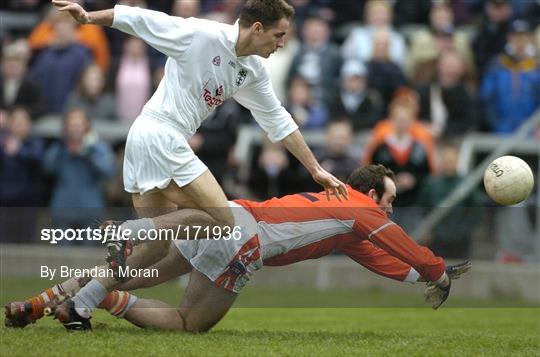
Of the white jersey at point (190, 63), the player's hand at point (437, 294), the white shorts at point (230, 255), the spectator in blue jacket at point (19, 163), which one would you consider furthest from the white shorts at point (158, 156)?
the spectator in blue jacket at point (19, 163)

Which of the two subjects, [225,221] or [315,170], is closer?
[225,221]

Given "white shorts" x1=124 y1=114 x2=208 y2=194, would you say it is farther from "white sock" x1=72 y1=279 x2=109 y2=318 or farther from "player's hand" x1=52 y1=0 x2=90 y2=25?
"player's hand" x1=52 y1=0 x2=90 y2=25

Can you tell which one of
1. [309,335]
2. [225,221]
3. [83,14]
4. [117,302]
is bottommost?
[309,335]

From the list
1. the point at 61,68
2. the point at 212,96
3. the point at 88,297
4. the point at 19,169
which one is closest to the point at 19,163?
the point at 19,169

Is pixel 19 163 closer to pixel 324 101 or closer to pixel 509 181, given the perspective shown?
pixel 324 101

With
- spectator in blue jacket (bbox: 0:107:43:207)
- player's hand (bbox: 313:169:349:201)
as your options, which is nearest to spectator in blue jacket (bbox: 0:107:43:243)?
spectator in blue jacket (bbox: 0:107:43:207)

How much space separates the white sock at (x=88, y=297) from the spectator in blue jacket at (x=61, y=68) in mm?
8283

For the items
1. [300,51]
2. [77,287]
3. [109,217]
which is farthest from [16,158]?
[77,287]

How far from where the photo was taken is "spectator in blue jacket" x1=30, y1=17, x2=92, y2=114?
17359 mm

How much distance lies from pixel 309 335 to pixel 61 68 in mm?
8485

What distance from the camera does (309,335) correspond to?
10.0 m

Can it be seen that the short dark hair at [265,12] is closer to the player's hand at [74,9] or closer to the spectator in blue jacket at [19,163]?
the player's hand at [74,9]

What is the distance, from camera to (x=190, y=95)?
973 centimetres

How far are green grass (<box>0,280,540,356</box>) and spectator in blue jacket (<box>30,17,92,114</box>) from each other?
14.5ft
